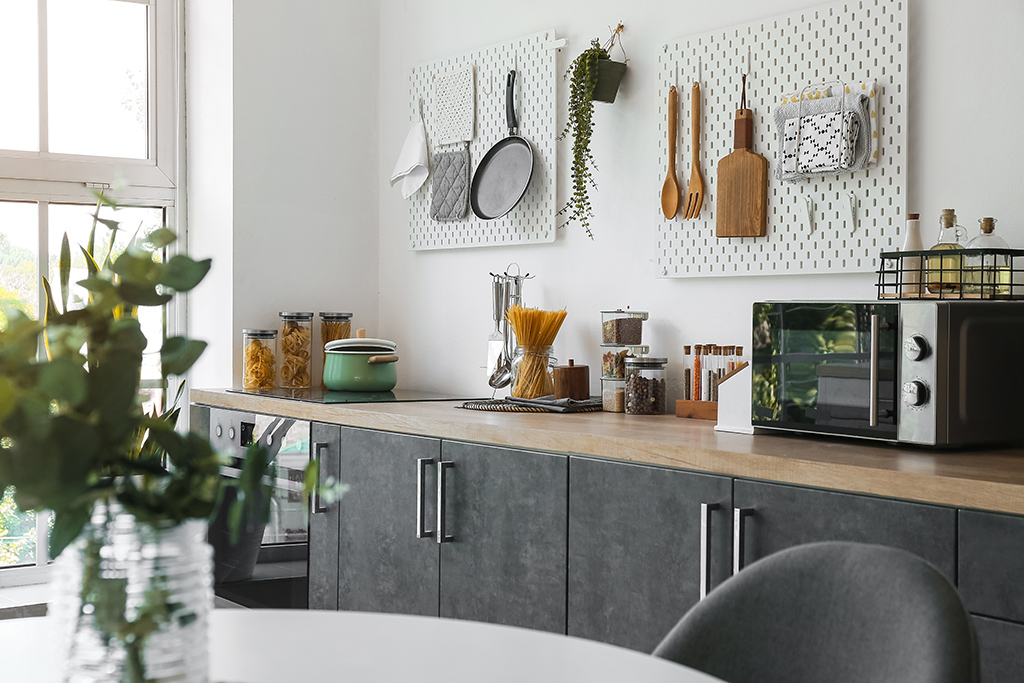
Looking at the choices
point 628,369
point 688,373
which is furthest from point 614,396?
point 688,373

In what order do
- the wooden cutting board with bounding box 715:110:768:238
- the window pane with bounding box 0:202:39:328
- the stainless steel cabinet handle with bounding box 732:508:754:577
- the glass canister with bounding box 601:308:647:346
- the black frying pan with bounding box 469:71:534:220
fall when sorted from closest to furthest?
the stainless steel cabinet handle with bounding box 732:508:754:577, the wooden cutting board with bounding box 715:110:768:238, the glass canister with bounding box 601:308:647:346, the black frying pan with bounding box 469:71:534:220, the window pane with bounding box 0:202:39:328

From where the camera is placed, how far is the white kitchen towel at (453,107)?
11.4 ft

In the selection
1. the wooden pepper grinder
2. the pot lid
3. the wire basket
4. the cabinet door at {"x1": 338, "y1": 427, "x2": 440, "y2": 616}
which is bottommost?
the cabinet door at {"x1": 338, "y1": 427, "x2": 440, "y2": 616}

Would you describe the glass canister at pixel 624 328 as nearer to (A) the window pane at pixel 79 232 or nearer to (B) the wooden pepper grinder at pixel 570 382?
(B) the wooden pepper grinder at pixel 570 382

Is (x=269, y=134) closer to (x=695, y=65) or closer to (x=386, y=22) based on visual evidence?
(x=386, y=22)

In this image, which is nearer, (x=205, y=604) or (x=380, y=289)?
(x=205, y=604)

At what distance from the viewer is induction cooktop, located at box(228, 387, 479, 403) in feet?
10.4

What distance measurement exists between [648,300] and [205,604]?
7.36ft

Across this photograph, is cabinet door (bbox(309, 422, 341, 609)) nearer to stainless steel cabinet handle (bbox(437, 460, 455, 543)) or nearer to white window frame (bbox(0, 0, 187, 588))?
stainless steel cabinet handle (bbox(437, 460, 455, 543))

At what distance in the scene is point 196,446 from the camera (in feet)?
2.50

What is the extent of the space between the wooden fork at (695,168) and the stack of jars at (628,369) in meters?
0.32

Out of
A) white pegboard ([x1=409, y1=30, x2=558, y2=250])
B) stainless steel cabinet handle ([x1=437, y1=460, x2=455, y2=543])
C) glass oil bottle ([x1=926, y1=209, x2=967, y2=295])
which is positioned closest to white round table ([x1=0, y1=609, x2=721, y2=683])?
glass oil bottle ([x1=926, y1=209, x2=967, y2=295])

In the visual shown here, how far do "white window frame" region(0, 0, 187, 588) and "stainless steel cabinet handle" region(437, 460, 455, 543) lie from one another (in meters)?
1.61

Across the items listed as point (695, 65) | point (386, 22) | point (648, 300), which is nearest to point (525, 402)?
point (648, 300)
